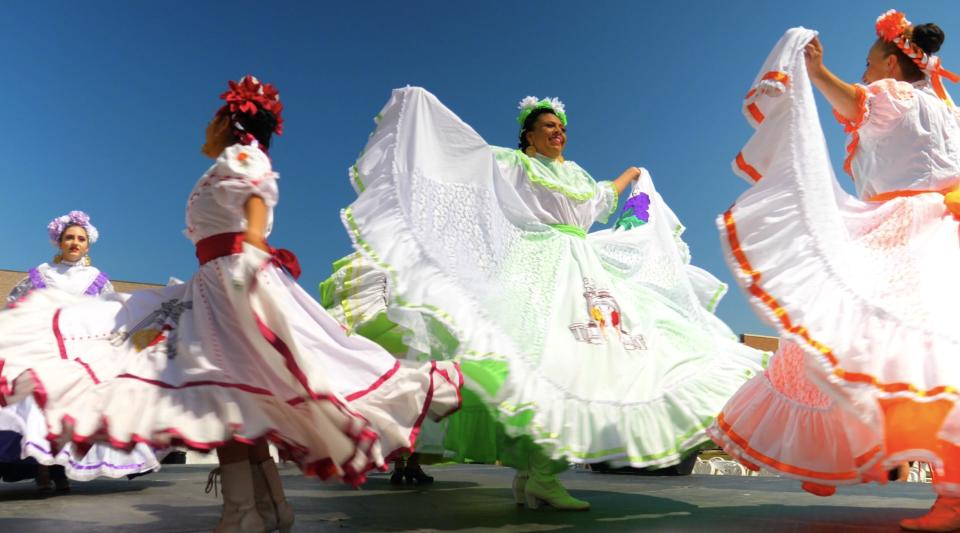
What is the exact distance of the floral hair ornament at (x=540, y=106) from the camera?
4.10m

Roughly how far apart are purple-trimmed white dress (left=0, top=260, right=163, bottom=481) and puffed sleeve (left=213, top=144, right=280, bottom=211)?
6.87 feet

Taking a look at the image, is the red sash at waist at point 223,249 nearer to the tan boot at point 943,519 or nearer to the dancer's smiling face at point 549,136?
the dancer's smiling face at point 549,136

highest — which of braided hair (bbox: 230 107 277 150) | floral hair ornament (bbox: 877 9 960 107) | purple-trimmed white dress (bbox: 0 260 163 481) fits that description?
floral hair ornament (bbox: 877 9 960 107)

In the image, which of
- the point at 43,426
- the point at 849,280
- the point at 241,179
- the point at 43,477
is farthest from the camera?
the point at 43,477

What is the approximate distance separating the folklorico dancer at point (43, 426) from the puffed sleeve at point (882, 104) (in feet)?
12.9

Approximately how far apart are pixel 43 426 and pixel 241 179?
268 centimetres

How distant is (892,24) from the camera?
10.1ft

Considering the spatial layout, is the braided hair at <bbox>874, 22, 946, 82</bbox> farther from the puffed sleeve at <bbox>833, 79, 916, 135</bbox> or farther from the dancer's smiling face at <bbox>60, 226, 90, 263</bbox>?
the dancer's smiling face at <bbox>60, 226, 90, 263</bbox>

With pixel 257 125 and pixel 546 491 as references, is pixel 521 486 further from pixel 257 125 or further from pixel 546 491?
pixel 257 125

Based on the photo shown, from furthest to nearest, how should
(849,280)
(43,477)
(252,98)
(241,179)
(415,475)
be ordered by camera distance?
(415,475) < (43,477) < (252,98) < (849,280) < (241,179)

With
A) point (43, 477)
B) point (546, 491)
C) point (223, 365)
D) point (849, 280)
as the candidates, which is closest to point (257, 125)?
point (223, 365)

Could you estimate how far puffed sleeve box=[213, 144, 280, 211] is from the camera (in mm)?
2391

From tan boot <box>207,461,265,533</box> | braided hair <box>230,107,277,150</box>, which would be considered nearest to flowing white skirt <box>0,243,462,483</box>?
tan boot <box>207,461,265,533</box>

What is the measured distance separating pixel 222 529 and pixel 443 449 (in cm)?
132
